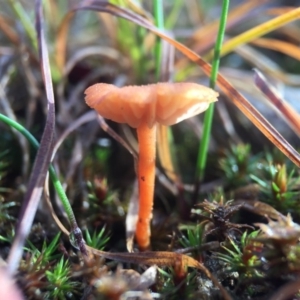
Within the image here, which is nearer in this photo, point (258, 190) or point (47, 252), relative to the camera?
point (47, 252)

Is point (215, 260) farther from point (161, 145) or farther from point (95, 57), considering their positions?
point (95, 57)

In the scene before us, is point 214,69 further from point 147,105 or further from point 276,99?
point 147,105

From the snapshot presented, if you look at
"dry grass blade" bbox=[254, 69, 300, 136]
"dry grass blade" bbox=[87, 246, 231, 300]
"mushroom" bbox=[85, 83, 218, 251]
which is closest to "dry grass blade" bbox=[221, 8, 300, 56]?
"dry grass blade" bbox=[254, 69, 300, 136]

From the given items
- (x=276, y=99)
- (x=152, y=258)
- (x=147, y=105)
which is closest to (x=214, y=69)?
(x=276, y=99)

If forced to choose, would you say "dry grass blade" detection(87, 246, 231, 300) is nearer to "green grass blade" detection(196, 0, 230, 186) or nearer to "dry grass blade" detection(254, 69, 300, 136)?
"green grass blade" detection(196, 0, 230, 186)

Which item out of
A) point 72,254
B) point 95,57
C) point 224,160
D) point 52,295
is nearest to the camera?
point 52,295

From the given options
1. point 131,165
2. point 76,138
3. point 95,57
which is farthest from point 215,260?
point 95,57

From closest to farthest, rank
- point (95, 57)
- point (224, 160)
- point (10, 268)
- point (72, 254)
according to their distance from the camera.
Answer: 1. point (10, 268)
2. point (72, 254)
3. point (224, 160)
4. point (95, 57)
